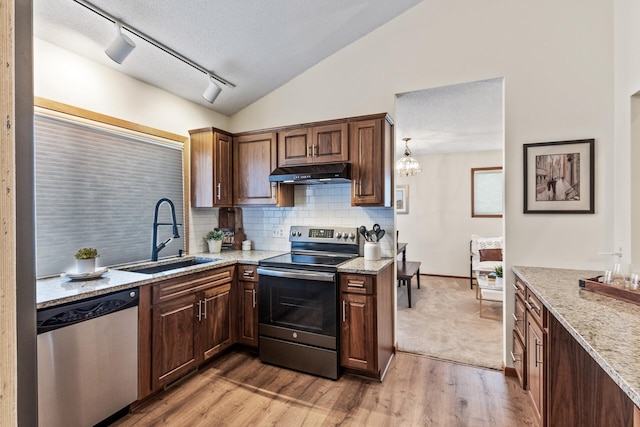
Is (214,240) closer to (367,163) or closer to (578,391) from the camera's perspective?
(367,163)

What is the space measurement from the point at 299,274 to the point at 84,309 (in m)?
1.49

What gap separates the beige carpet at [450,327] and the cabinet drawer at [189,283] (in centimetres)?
196

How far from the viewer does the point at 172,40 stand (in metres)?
2.49

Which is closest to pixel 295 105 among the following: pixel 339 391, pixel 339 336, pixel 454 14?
pixel 454 14

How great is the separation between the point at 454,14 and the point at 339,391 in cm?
343

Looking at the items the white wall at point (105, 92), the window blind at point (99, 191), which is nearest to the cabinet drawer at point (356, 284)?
the window blind at point (99, 191)

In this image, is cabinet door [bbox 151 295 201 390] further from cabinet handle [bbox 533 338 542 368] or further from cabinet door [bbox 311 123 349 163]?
cabinet handle [bbox 533 338 542 368]

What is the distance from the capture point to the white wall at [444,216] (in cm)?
592

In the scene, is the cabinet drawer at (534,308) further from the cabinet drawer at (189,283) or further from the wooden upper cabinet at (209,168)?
the wooden upper cabinet at (209,168)

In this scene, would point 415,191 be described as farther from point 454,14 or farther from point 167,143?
point 167,143

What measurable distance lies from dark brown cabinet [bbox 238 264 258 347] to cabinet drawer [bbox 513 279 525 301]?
227 cm

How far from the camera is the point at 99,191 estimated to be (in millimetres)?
2551

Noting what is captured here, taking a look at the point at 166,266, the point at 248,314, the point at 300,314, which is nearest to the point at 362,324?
the point at 300,314

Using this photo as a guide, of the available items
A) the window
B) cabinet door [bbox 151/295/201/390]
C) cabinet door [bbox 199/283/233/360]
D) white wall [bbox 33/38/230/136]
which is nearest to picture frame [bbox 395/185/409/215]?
the window
